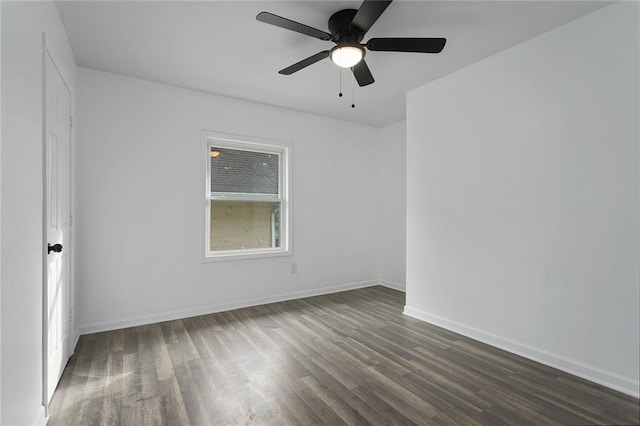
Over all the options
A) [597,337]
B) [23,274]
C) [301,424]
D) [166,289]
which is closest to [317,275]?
[166,289]

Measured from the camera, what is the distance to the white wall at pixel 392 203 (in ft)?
15.9

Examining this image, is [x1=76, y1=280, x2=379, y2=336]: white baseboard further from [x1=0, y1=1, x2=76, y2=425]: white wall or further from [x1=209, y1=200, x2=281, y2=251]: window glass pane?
[x1=0, y1=1, x2=76, y2=425]: white wall

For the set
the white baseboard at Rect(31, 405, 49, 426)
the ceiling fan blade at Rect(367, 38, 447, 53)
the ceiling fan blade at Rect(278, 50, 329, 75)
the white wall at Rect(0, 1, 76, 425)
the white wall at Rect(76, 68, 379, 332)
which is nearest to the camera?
the white wall at Rect(0, 1, 76, 425)

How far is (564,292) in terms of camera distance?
239 cm

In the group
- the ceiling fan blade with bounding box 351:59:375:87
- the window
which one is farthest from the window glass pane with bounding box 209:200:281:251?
the ceiling fan blade with bounding box 351:59:375:87

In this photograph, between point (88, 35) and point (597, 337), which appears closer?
point (597, 337)

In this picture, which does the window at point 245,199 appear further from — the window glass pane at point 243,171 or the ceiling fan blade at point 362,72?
the ceiling fan blade at point 362,72

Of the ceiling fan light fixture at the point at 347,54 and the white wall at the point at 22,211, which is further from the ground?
the ceiling fan light fixture at the point at 347,54

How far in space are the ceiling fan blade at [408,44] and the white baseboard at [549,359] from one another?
2437 mm

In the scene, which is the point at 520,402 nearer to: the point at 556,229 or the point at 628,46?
the point at 556,229

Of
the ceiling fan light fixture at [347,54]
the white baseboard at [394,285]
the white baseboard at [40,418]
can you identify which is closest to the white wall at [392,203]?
the white baseboard at [394,285]

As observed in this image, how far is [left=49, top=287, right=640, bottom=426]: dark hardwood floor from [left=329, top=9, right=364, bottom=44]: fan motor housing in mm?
2420

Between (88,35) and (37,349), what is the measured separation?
2329 mm

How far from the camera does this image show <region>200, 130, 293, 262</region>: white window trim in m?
3.72
